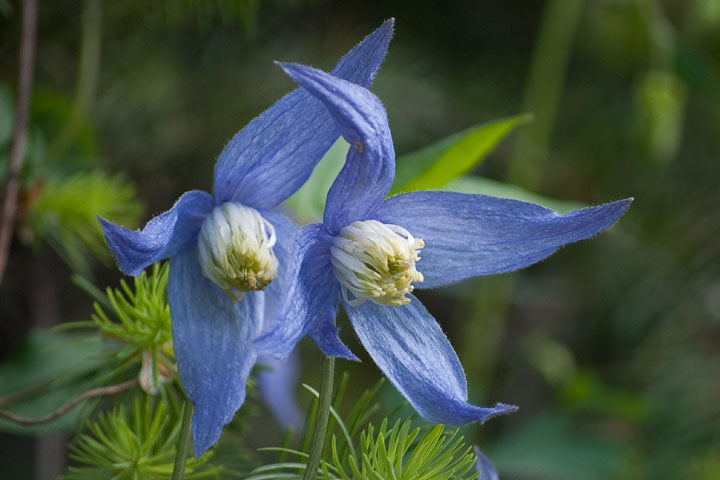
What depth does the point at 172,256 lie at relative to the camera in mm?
305

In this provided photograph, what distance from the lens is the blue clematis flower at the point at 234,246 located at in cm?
27

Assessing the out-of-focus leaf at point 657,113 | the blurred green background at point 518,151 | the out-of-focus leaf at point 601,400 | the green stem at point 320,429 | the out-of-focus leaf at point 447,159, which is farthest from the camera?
the out-of-focus leaf at point 601,400

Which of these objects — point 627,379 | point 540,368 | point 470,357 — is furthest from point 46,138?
point 627,379

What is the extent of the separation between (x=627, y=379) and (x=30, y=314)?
723mm

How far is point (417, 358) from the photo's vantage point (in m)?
0.29

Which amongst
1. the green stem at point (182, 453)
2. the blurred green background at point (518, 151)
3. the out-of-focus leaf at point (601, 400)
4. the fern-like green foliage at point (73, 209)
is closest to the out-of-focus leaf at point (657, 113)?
the blurred green background at point (518, 151)

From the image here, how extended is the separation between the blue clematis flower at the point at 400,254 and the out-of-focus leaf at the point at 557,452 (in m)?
0.59

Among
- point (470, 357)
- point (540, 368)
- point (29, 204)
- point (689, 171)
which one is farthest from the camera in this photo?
point (689, 171)

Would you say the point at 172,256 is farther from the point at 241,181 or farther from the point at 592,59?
the point at 592,59

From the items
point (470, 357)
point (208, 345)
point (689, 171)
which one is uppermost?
point (208, 345)

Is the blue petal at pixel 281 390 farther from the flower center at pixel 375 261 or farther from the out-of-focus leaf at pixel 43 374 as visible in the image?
the flower center at pixel 375 261

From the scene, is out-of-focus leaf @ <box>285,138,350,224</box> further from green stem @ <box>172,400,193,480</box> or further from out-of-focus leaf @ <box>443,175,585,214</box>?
green stem @ <box>172,400,193,480</box>

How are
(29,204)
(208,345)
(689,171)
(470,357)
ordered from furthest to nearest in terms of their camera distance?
(689,171), (470,357), (29,204), (208,345)

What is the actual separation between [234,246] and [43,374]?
25 centimetres
